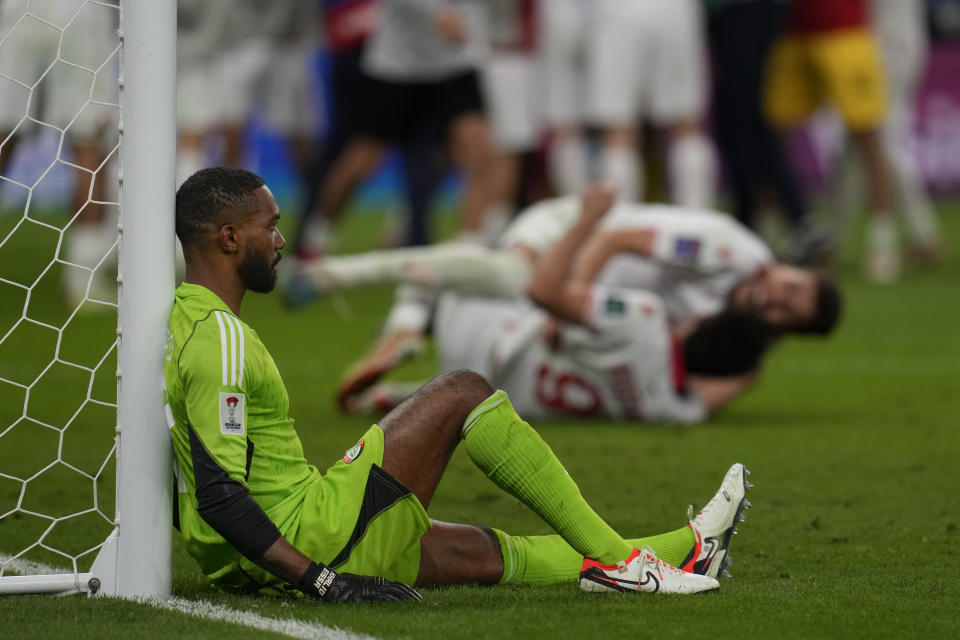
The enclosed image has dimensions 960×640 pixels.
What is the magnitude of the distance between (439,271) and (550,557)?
2.91 metres

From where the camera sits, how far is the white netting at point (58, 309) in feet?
12.8

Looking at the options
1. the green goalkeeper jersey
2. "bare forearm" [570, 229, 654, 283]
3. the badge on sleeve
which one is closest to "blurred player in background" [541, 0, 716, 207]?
"bare forearm" [570, 229, 654, 283]

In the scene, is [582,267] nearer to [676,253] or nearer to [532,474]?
[676,253]

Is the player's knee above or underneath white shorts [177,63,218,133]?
underneath

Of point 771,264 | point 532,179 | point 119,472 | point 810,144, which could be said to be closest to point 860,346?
point 771,264

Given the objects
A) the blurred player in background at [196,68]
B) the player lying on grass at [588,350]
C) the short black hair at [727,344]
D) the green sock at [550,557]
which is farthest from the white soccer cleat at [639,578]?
the blurred player in background at [196,68]

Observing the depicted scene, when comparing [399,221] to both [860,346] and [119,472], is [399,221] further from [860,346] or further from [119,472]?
[119,472]

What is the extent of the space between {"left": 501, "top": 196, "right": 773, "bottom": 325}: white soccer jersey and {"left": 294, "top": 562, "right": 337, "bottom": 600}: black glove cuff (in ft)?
10.6

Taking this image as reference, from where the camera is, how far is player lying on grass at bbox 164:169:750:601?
120 inches

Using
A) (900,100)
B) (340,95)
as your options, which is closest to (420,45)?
(340,95)

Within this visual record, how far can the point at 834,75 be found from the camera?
10836mm

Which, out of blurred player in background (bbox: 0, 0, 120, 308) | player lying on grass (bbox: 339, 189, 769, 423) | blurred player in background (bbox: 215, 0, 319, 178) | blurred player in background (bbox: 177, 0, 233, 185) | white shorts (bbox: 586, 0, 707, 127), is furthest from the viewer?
blurred player in background (bbox: 215, 0, 319, 178)

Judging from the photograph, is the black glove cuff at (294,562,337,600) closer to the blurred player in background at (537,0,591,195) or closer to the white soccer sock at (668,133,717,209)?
the white soccer sock at (668,133,717,209)

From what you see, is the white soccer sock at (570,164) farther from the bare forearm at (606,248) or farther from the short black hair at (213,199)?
the short black hair at (213,199)
